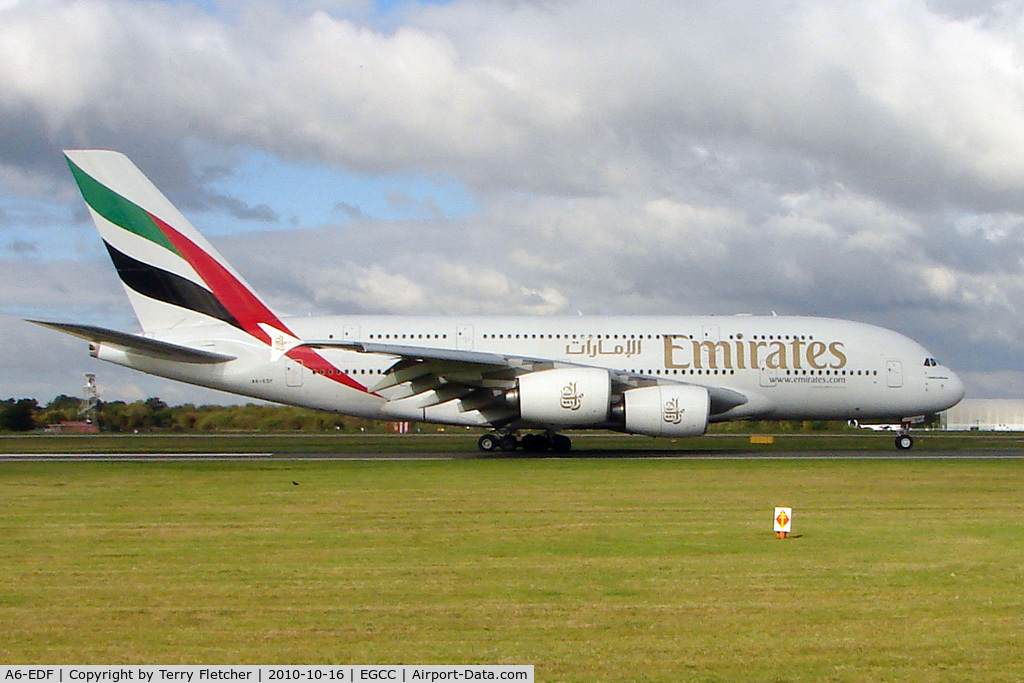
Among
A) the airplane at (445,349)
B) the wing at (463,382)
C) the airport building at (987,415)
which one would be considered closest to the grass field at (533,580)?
the wing at (463,382)

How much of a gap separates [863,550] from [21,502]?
1244 centimetres

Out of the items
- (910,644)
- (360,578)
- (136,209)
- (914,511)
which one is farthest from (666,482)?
(136,209)

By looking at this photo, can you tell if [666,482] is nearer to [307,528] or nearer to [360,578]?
[307,528]

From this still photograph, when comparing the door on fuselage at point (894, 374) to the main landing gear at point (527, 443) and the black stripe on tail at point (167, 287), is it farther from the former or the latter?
the black stripe on tail at point (167, 287)

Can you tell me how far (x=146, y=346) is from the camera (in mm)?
28125

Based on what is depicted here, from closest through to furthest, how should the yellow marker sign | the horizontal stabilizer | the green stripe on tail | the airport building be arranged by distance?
1. the yellow marker sign
2. the horizontal stabilizer
3. the green stripe on tail
4. the airport building

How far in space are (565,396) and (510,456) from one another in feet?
7.65

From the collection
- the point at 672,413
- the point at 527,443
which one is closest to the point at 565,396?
the point at 672,413

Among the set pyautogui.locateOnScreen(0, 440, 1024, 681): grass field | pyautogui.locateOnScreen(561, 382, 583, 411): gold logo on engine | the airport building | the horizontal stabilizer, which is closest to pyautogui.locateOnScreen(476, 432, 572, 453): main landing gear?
pyautogui.locateOnScreen(561, 382, 583, 411): gold logo on engine

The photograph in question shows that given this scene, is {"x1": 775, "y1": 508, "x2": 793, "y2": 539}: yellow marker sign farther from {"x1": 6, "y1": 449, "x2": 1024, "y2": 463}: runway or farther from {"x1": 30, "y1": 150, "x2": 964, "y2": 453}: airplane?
{"x1": 30, "y1": 150, "x2": 964, "y2": 453}: airplane

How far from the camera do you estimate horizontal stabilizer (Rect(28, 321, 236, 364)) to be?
25.5 meters

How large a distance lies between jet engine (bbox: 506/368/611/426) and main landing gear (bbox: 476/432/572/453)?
259cm

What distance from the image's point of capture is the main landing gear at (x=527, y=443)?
1146 inches

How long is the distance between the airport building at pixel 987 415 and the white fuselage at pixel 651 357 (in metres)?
54.3
